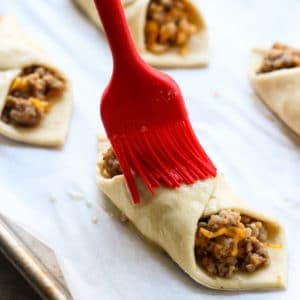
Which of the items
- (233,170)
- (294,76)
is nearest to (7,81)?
(233,170)

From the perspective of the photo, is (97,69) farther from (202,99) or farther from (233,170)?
(233,170)

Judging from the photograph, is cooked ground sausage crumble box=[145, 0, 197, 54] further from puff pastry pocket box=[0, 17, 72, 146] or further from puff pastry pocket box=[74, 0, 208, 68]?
puff pastry pocket box=[0, 17, 72, 146]

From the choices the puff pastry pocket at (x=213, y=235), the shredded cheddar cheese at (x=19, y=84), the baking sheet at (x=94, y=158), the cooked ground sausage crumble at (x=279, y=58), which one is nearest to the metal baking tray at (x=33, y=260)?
the baking sheet at (x=94, y=158)

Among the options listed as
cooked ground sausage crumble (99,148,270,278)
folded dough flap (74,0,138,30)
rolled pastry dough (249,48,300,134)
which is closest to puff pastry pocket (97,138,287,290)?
cooked ground sausage crumble (99,148,270,278)

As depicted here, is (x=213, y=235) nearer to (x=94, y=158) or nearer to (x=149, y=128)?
(x=149, y=128)

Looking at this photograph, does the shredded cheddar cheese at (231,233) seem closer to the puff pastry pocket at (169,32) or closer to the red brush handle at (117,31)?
the red brush handle at (117,31)
